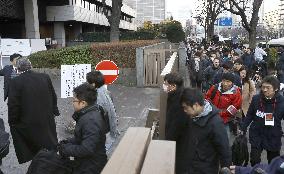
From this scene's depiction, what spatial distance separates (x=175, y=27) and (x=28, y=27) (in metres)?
19.4

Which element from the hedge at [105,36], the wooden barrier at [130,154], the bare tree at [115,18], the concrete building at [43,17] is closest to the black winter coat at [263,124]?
the wooden barrier at [130,154]

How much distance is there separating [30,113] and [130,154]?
2831mm

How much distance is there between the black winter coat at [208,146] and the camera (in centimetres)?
373

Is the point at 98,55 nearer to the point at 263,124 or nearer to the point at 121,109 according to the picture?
the point at 121,109

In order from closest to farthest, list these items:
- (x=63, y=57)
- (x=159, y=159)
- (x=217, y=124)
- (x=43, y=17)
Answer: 1. (x=159, y=159)
2. (x=217, y=124)
3. (x=63, y=57)
4. (x=43, y=17)

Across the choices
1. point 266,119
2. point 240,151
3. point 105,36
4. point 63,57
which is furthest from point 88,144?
point 105,36

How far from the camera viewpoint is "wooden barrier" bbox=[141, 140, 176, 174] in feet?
8.11

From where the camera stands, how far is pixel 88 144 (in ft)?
11.1

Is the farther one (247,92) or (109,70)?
(109,70)

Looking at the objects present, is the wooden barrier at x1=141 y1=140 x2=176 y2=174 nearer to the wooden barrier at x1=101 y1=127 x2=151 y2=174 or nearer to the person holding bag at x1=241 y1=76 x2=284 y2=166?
the wooden barrier at x1=101 y1=127 x2=151 y2=174

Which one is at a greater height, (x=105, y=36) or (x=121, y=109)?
(x=105, y=36)

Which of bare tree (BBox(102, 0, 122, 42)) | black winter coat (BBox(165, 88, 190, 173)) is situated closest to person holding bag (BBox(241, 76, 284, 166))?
black winter coat (BBox(165, 88, 190, 173))

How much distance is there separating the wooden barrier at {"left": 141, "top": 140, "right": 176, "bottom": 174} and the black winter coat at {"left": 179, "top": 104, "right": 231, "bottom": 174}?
0.75 metres

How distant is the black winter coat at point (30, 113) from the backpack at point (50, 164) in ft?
5.56
